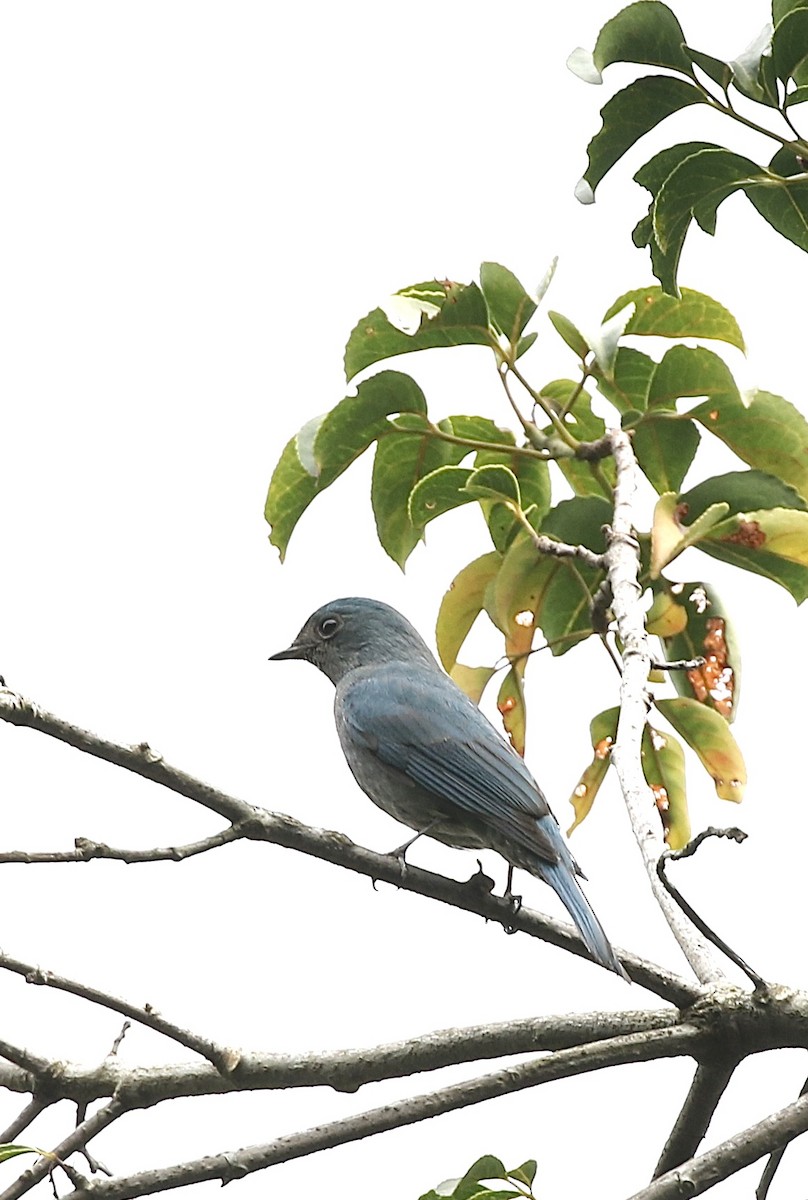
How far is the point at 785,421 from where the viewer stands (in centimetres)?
358

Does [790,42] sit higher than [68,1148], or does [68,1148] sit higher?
[790,42]

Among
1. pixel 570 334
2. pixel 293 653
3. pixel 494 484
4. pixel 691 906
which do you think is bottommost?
pixel 691 906

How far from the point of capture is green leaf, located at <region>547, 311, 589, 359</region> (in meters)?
3.66

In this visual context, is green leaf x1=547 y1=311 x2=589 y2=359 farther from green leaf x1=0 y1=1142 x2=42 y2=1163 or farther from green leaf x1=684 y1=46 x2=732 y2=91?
green leaf x1=0 y1=1142 x2=42 y2=1163

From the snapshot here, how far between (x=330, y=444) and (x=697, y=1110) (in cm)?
178

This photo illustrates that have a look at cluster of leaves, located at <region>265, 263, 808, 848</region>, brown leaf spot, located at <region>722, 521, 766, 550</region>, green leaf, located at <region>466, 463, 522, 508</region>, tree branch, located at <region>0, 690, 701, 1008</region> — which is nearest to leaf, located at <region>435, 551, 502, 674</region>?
cluster of leaves, located at <region>265, 263, 808, 848</region>

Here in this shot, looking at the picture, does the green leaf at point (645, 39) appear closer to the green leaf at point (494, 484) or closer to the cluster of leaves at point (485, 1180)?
the green leaf at point (494, 484)

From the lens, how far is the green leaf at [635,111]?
2682 millimetres

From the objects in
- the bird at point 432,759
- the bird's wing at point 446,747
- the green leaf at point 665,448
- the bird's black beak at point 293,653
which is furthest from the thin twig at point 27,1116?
the bird's black beak at point 293,653

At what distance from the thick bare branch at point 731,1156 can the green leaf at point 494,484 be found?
1722mm

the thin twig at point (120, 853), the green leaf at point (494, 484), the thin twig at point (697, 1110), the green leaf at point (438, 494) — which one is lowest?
the thin twig at point (697, 1110)

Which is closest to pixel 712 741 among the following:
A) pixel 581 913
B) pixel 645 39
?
pixel 581 913

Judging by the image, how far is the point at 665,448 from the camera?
12.2 feet

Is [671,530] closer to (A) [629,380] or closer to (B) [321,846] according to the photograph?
(A) [629,380]
